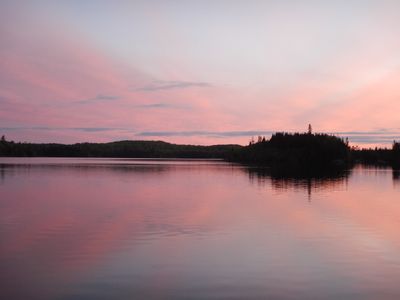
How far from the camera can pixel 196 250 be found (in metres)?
18.1

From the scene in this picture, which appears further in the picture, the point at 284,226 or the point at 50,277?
the point at 284,226

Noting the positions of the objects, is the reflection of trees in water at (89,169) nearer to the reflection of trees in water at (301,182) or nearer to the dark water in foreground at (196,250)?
the reflection of trees in water at (301,182)

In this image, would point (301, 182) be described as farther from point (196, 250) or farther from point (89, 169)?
point (89, 169)

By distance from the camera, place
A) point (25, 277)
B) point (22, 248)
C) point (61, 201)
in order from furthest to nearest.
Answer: point (61, 201) < point (22, 248) < point (25, 277)

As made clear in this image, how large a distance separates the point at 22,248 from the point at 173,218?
9952 mm

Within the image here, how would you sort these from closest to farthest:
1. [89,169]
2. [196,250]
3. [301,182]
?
[196,250], [301,182], [89,169]

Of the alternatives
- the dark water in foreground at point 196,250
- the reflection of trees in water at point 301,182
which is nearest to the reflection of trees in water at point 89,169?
the reflection of trees in water at point 301,182

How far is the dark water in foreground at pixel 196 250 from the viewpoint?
13047 millimetres

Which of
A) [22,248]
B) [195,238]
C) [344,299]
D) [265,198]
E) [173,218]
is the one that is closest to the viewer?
[344,299]

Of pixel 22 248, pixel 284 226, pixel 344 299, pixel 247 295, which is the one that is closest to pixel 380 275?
pixel 344 299

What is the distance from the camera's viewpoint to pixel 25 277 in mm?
13812

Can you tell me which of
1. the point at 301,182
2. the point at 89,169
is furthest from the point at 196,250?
the point at 89,169

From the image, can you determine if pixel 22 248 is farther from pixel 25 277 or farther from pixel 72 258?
pixel 25 277

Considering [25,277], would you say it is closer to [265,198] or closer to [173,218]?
[173,218]
